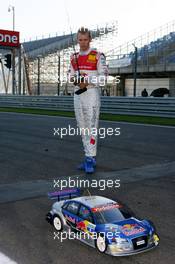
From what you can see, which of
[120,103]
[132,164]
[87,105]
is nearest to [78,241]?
[87,105]

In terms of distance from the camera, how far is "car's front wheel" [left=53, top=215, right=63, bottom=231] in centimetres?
403

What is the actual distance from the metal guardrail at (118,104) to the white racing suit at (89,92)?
11.4 m

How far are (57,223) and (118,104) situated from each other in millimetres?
16811

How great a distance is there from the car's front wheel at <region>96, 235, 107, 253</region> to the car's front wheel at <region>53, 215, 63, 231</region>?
1.96ft

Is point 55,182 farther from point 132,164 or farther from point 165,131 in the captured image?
point 165,131

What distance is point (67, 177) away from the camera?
6.30m

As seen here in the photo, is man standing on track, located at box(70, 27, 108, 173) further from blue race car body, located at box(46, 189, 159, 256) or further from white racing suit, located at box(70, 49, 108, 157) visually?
blue race car body, located at box(46, 189, 159, 256)

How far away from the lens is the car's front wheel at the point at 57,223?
403cm
